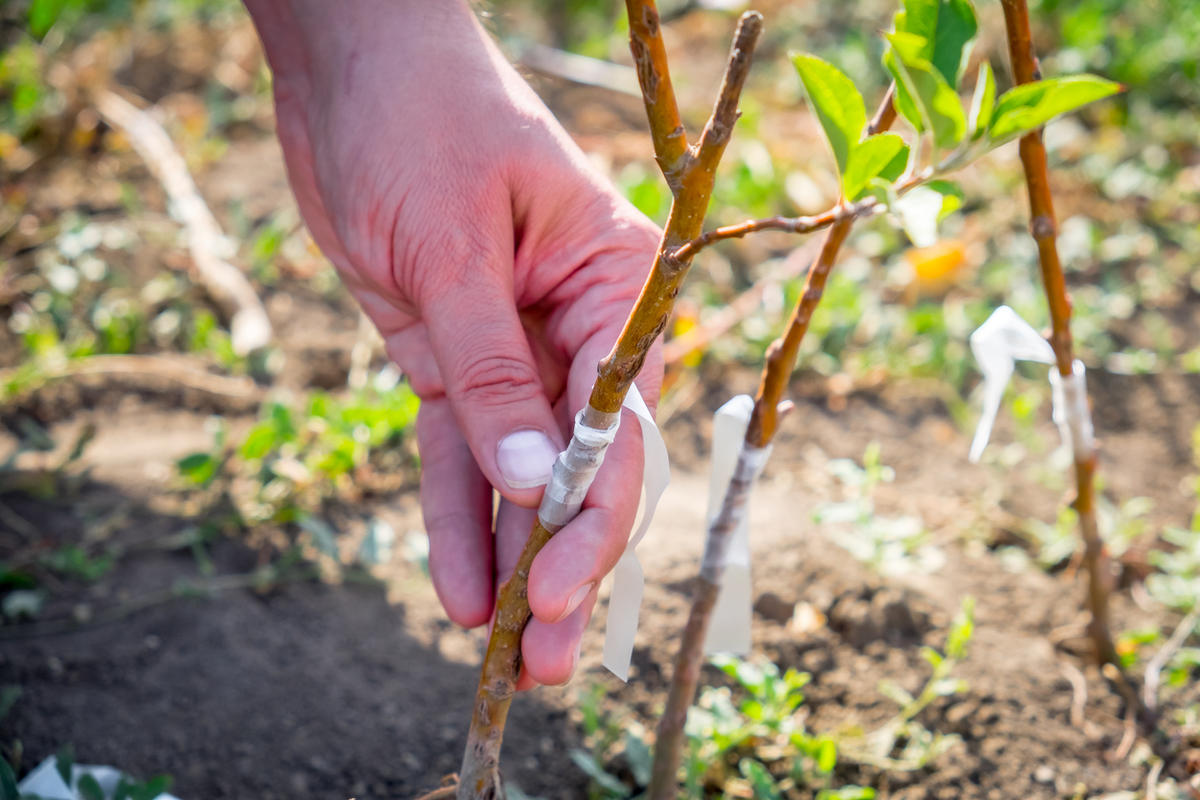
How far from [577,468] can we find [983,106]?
0.48 m

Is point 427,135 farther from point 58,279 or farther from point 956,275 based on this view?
point 956,275

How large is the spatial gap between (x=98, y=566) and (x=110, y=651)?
16 centimetres

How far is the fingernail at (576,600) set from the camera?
3.22 ft

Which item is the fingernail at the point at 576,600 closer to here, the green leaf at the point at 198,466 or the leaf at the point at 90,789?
the leaf at the point at 90,789

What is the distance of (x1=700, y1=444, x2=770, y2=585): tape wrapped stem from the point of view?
117 cm

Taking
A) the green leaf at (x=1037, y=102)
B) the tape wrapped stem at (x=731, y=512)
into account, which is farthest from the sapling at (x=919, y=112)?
the tape wrapped stem at (x=731, y=512)

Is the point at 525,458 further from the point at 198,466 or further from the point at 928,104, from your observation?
the point at 198,466

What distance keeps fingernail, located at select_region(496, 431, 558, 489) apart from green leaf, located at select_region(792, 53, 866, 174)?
17.9 inches

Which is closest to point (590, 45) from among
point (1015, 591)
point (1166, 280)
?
point (1166, 280)

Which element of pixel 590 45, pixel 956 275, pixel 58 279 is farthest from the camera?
pixel 590 45

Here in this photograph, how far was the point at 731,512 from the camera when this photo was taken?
3.95 ft

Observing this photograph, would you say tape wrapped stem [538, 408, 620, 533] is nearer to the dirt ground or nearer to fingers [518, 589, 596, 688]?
fingers [518, 589, 596, 688]

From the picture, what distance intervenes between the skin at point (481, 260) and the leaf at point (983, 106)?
47 cm

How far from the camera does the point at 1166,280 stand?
8.81 feet
